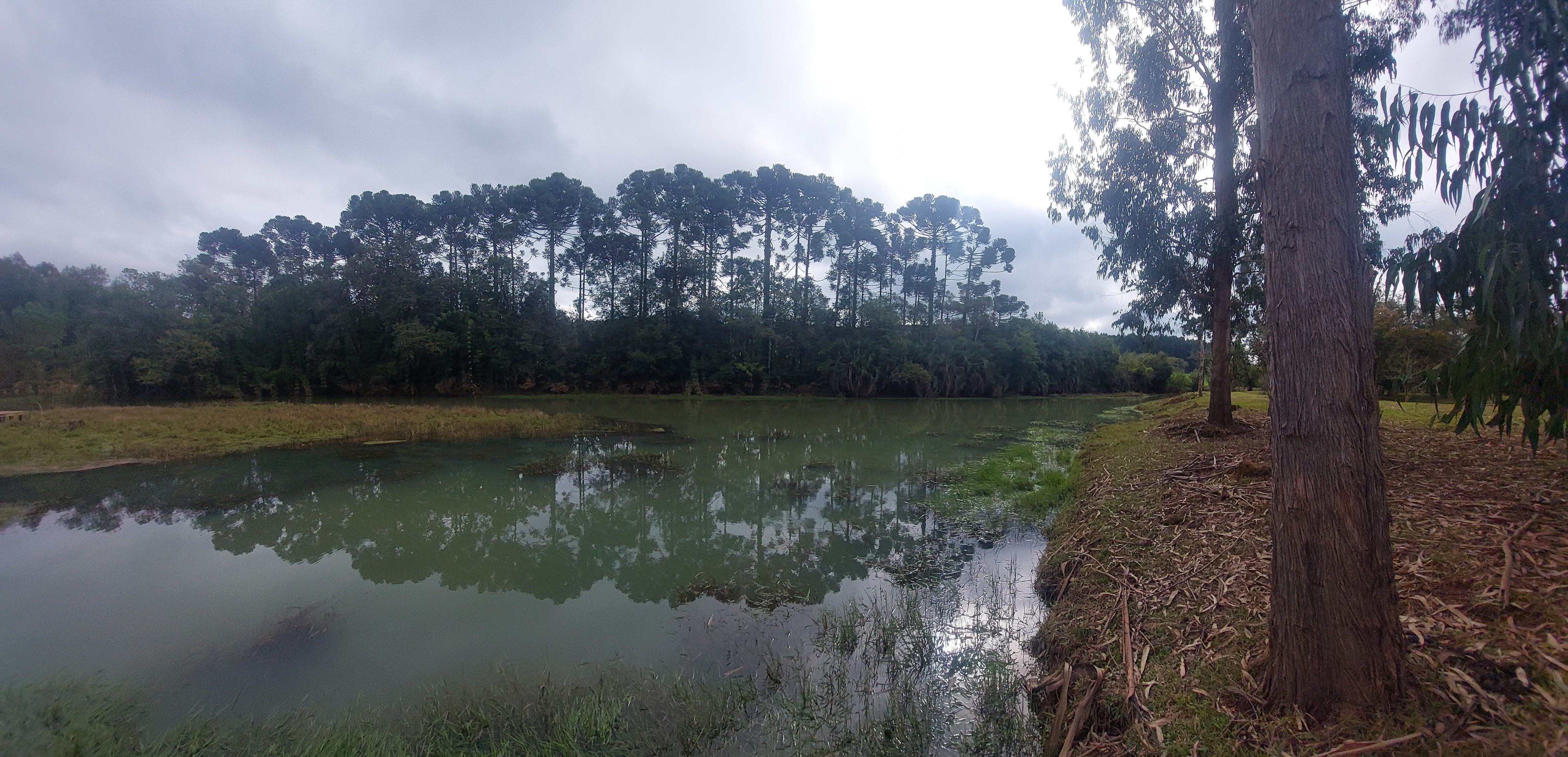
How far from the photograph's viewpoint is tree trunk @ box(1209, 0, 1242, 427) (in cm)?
870

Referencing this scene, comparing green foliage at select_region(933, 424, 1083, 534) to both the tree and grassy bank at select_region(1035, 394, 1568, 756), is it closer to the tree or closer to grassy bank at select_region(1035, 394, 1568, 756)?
grassy bank at select_region(1035, 394, 1568, 756)

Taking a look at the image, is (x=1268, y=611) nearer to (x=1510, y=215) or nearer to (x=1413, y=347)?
(x=1510, y=215)

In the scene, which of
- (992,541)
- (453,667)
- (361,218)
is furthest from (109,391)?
(992,541)

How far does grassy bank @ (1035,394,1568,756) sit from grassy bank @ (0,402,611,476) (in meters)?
15.3

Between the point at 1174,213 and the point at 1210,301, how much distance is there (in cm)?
170

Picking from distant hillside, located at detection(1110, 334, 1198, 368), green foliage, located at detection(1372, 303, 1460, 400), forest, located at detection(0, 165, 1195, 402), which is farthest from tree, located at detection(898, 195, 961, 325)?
green foliage, located at detection(1372, 303, 1460, 400)

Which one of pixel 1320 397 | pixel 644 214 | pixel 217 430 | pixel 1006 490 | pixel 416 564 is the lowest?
pixel 416 564

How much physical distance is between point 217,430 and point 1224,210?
74.1ft

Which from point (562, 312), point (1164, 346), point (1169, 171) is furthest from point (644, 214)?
point (1164, 346)

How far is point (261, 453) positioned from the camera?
12492mm

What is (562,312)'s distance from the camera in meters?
41.6

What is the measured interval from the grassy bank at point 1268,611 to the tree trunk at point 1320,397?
0.66 feet

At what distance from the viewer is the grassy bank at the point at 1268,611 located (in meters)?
2.00

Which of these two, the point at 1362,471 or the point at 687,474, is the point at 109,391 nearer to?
the point at 687,474
